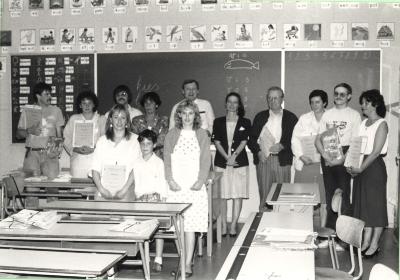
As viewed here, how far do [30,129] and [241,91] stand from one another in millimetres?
2446

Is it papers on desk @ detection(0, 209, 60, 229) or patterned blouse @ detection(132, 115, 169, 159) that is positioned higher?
patterned blouse @ detection(132, 115, 169, 159)

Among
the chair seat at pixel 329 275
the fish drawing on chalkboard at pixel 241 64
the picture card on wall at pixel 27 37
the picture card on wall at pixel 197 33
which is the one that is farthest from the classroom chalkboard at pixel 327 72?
the chair seat at pixel 329 275

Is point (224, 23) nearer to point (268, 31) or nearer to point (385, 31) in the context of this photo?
point (268, 31)

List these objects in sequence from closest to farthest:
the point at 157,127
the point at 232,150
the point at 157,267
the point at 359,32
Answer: the point at 157,267 → the point at 157,127 → the point at 232,150 → the point at 359,32

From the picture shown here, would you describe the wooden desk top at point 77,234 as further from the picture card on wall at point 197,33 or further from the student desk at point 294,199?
the picture card on wall at point 197,33

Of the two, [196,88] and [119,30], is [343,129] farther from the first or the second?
[119,30]

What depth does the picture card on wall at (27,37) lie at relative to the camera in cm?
720

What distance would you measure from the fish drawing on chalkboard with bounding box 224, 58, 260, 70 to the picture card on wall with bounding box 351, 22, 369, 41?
3.73ft

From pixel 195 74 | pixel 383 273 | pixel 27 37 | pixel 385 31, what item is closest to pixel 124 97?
pixel 195 74

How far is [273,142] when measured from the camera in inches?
237

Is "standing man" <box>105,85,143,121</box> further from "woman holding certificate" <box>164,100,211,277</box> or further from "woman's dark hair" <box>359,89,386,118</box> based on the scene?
"woman's dark hair" <box>359,89,386,118</box>

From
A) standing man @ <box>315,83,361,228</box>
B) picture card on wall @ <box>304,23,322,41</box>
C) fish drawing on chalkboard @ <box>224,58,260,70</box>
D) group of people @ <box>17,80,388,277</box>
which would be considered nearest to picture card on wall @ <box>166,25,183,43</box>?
fish drawing on chalkboard @ <box>224,58,260,70</box>

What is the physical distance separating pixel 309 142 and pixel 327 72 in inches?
47.1

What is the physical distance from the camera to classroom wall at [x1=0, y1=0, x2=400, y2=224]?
21.3ft
